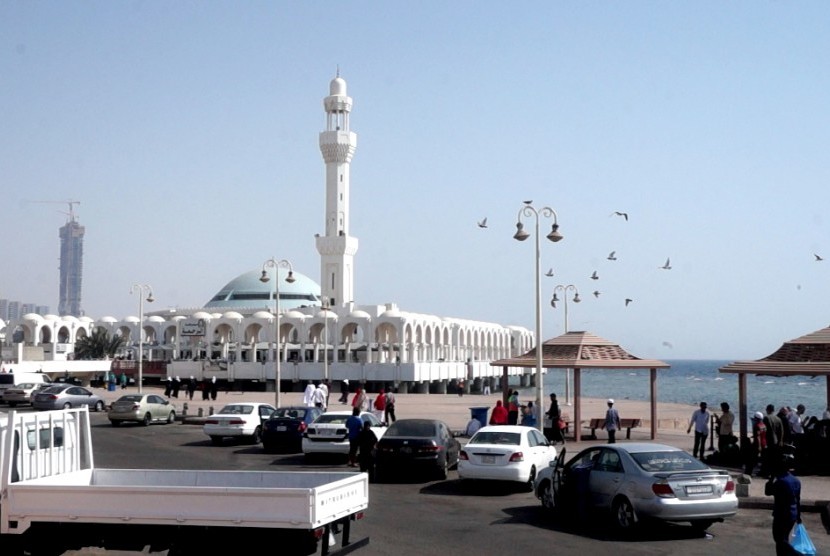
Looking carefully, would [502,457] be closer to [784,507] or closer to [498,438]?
[498,438]

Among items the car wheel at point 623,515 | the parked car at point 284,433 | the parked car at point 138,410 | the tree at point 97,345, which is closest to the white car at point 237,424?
the parked car at point 284,433

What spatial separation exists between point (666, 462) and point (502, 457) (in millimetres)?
4426

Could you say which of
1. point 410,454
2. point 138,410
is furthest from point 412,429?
point 138,410

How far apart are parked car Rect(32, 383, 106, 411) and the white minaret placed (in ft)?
150

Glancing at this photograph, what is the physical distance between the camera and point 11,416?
10281 mm

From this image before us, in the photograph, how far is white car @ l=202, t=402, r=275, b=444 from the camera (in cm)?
2705

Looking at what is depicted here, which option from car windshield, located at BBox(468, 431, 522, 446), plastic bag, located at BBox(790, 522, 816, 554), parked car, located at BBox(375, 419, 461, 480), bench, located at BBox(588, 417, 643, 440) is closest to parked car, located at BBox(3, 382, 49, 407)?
bench, located at BBox(588, 417, 643, 440)

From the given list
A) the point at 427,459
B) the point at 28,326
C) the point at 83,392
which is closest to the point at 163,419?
the point at 83,392

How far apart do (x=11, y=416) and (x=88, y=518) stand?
1419 millimetres

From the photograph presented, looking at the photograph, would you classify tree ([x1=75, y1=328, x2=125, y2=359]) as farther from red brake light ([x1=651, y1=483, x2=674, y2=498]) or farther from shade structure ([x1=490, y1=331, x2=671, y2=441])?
red brake light ([x1=651, y1=483, x2=674, y2=498])

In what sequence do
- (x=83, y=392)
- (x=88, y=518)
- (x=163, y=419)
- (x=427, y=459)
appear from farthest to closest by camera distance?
(x=83, y=392)
(x=163, y=419)
(x=427, y=459)
(x=88, y=518)

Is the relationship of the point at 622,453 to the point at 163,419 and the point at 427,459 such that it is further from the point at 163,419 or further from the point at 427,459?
the point at 163,419

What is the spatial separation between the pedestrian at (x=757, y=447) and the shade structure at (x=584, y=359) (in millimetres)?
6864

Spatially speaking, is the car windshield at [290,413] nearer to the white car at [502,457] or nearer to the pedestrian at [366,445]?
the pedestrian at [366,445]
